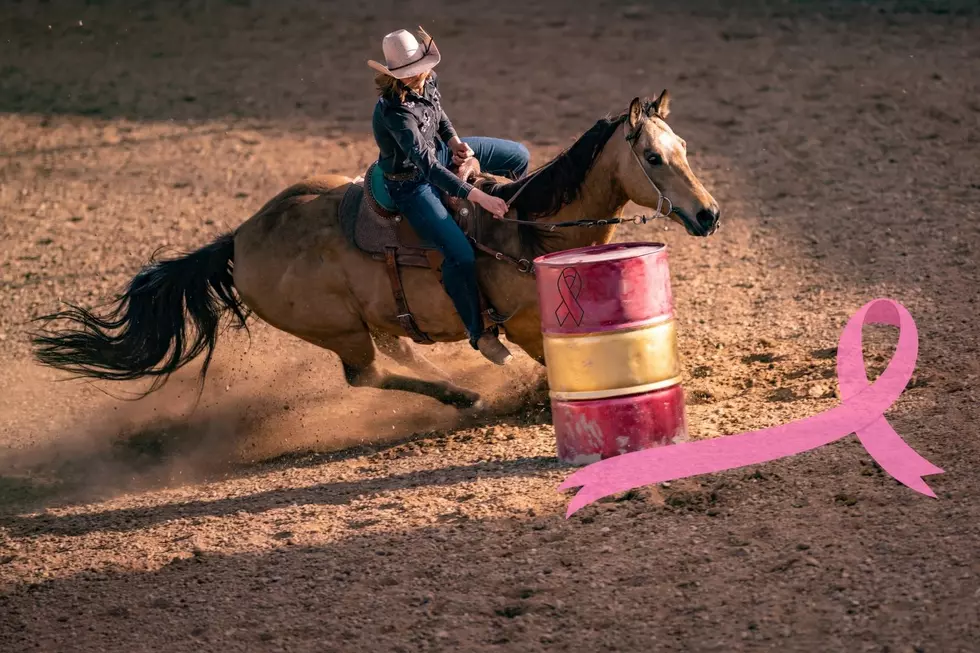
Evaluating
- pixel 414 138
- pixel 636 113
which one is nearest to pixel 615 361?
pixel 636 113

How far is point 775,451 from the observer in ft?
17.6

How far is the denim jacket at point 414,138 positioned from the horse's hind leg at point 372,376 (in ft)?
3.91

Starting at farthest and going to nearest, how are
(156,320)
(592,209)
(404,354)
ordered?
(404,354), (156,320), (592,209)

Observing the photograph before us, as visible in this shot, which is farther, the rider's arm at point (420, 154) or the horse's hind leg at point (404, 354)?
the horse's hind leg at point (404, 354)

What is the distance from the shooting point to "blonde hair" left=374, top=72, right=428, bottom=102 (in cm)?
572

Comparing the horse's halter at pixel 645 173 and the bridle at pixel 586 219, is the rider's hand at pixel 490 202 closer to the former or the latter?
the bridle at pixel 586 219

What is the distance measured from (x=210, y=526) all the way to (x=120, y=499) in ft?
3.32

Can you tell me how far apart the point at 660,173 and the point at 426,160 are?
109 cm

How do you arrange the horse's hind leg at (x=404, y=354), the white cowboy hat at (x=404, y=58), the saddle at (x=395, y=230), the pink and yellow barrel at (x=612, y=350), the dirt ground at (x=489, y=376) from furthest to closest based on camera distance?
the horse's hind leg at (x=404, y=354), the saddle at (x=395, y=230), the white cowboy hat at (x=404, y=58), the pink and yellow barrel at (x=612, y=350), the dirt ground at (x=489, y=376)

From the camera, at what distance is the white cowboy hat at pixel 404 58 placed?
5613 millimetres

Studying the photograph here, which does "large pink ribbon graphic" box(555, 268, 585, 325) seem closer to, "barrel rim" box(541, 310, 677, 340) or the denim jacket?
"barrel rim" box(541, 310, 677, 340)

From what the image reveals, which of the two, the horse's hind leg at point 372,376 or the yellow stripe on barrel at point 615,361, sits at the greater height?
the yellow stripe on barrel at point 615,361

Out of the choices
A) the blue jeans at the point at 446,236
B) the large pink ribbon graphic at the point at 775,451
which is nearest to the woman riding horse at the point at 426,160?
the blue jeans at the point at 446,236

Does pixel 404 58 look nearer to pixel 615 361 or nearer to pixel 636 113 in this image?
pixel 636 113
